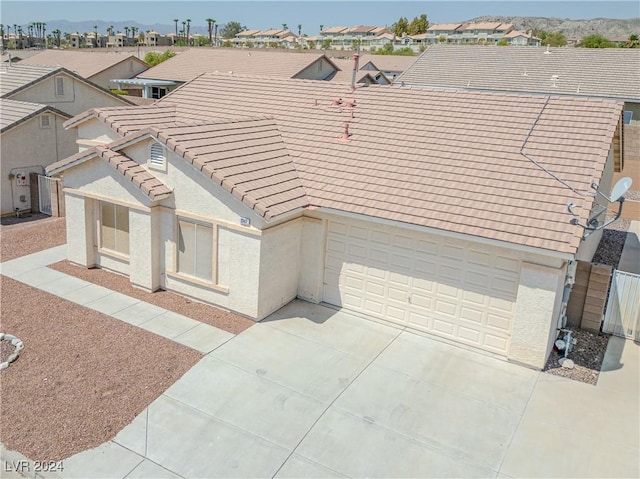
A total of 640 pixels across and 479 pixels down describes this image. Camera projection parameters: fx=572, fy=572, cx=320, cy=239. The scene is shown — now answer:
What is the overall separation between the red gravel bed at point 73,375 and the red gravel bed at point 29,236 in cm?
352

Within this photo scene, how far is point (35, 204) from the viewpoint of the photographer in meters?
21.1

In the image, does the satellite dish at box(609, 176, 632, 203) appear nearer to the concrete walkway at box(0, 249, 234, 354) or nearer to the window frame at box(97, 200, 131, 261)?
the concrete walkway at box(0, 249, 234, 354)

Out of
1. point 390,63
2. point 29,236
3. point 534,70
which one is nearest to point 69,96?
point 29,236

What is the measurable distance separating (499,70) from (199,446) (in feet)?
111

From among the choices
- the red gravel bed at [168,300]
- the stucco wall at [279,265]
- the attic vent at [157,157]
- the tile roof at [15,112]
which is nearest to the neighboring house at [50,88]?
the tile roof at [15,112]

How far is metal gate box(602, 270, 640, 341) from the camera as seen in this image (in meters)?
12.5

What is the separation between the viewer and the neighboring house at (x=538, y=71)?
32906 millimetres

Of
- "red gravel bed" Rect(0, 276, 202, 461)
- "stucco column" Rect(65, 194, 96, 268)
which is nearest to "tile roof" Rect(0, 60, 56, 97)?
"stucco column" Rect(65, 194, 96, 268)

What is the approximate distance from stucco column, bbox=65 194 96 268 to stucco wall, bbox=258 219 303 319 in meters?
5.36

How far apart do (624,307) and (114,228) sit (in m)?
12.4

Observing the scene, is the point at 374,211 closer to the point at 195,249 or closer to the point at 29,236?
the point at 195,249

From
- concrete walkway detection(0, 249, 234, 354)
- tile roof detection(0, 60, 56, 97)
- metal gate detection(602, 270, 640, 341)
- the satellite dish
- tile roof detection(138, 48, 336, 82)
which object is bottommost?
concrete walkway detection(0, 249, 234, 354)

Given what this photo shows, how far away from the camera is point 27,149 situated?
2088cm

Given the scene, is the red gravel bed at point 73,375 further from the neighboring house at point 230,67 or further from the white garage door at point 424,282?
the neighboring house at point 230,67
